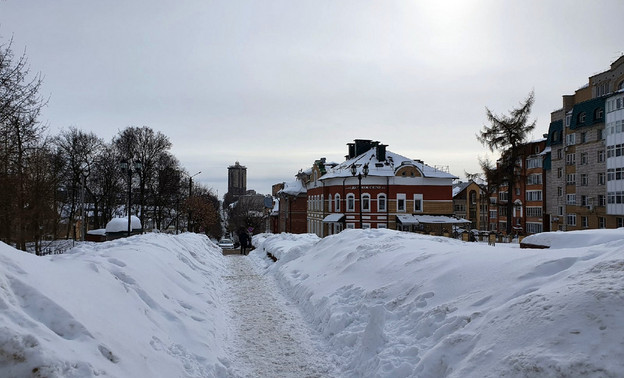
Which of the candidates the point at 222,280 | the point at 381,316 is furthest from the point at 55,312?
the point at 222,280

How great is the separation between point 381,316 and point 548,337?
3.20 m

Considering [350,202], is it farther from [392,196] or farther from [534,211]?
[534,211]

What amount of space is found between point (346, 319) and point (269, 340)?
1.51 metres

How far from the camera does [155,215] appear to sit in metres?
47.6

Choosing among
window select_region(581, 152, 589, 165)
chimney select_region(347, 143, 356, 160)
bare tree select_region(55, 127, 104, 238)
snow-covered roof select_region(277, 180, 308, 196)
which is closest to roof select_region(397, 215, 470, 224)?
window select_region(581, 152, 589, 165)

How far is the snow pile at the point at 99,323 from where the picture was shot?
172 inches

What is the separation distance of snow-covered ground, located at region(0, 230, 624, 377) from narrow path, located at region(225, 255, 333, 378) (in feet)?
0.12

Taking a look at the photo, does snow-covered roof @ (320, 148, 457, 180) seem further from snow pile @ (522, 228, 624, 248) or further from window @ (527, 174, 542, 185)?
snow pile @ (522, 228, 624, 248)

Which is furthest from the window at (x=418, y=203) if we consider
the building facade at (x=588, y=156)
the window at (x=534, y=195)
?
the window at (x=534, y=195)

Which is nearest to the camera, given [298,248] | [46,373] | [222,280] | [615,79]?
[46,373]

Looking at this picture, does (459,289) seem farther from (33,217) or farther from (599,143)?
(599,143)

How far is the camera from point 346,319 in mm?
8602

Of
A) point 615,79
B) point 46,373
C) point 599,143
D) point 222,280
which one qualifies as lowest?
point 222,280

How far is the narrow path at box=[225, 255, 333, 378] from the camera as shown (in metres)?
6.96
